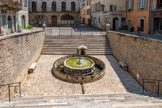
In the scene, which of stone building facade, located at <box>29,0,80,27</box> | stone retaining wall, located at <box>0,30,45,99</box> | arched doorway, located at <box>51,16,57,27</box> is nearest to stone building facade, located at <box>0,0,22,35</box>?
stone retaining wall, located at <box>0,30,45,99</box>

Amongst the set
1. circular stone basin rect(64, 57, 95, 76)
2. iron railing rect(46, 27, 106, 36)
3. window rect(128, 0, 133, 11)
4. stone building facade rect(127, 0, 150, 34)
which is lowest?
circular stone basin rect(64, 57, 95, 76)

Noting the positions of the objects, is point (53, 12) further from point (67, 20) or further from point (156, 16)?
point (156, 16)

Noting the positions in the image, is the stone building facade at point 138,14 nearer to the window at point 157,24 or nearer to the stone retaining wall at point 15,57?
the window at point 157,24

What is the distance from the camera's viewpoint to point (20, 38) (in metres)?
13.9

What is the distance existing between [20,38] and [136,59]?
9.67 metres

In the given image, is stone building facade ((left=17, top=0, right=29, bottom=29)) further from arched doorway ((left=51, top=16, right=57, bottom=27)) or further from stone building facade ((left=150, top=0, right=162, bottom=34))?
stone building facade ((left=150, top=0, right=162, bottom=34))

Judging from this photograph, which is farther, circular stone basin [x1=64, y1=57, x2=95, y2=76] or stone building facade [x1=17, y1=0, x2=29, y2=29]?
stone building facade [x1=17, y1=0, x2=29, y2=29]

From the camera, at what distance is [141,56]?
13.6 metres

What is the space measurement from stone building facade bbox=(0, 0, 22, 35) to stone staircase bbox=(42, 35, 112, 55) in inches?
213

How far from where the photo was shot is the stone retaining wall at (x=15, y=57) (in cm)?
1024

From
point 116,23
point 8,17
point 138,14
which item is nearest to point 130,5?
point 138,14

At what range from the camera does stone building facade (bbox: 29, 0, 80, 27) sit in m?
42.3

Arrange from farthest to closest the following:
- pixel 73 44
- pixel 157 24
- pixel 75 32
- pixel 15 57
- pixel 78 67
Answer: pixel 75 32, pixel 73 44, pixel 157 24, pixel 78 67, pixel 15 57

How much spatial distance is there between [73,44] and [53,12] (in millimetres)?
22227
